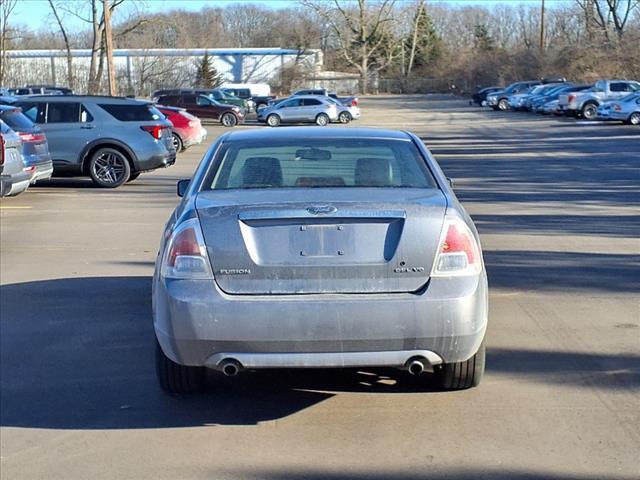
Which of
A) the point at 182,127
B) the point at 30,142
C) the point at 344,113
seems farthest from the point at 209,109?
the point at 30,142

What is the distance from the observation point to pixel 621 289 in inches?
340

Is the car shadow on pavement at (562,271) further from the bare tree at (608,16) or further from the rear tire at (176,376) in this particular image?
the bare tree at (608,16)

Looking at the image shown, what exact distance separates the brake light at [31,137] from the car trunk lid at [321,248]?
1113 cm

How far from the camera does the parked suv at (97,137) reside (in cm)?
1845

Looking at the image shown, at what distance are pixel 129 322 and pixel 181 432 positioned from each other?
248 cm

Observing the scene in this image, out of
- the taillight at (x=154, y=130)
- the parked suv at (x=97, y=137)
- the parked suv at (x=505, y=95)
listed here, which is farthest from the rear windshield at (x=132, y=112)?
the parked suv at (x=505, y=95)

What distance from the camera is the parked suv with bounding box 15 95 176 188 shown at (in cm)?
1845

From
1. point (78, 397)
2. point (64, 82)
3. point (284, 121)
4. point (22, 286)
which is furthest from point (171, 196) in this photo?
point (64, 82)

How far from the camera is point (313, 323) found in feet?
16.2

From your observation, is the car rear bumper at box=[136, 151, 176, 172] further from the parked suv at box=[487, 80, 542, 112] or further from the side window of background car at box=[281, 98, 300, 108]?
the parked suv at box=[487, 80, 542, 112]

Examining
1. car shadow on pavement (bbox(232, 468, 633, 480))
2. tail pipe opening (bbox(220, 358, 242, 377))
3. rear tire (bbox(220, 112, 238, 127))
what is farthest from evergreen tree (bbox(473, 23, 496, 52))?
car shadow on pavement (bbox(232, 468, 633, 480))

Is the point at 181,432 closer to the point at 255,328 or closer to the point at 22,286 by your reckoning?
the point at 255,328

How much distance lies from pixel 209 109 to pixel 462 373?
4269 centimetres

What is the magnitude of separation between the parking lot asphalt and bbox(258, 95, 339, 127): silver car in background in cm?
3554
